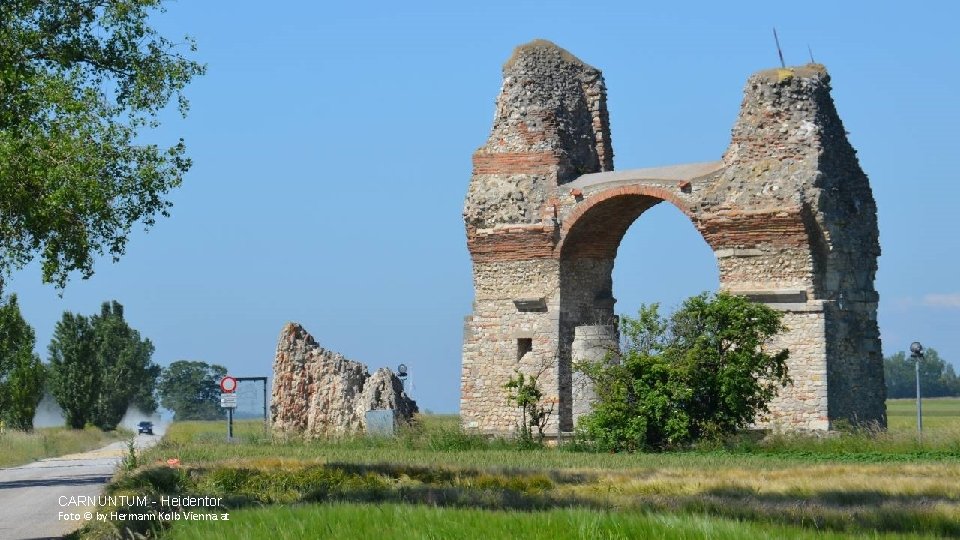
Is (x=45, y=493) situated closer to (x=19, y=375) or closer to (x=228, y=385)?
(x=228, y=385)

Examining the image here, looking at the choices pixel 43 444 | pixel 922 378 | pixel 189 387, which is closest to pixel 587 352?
pixel 43 444

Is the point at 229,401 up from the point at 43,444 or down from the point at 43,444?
up

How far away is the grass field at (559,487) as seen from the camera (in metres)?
11.0

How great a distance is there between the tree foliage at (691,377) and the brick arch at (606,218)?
319 centimetres

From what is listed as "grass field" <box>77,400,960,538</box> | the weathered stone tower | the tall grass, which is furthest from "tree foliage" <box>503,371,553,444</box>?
the tall grass

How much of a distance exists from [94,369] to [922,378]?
82.2 meters

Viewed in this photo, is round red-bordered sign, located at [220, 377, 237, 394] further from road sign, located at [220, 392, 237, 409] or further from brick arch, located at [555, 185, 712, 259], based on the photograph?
brick arch, located at [555, 185, 712, 259]

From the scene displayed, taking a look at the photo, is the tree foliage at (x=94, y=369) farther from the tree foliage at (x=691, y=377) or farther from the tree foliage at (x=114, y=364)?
the tree foliage at (x=691, y=377)

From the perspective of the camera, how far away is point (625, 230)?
30188 mm

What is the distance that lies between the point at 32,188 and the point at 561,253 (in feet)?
47.2

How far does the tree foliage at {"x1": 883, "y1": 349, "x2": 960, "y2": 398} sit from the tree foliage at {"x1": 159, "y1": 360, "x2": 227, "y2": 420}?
54.5m

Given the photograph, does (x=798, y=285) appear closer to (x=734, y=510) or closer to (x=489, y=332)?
(x=489, y=332)

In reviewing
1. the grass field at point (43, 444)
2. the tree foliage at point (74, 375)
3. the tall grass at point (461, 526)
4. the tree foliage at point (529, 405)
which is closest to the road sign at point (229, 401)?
the grass field at point (43, 444)

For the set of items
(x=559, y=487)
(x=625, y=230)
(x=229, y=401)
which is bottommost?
(x=559, y=487)
